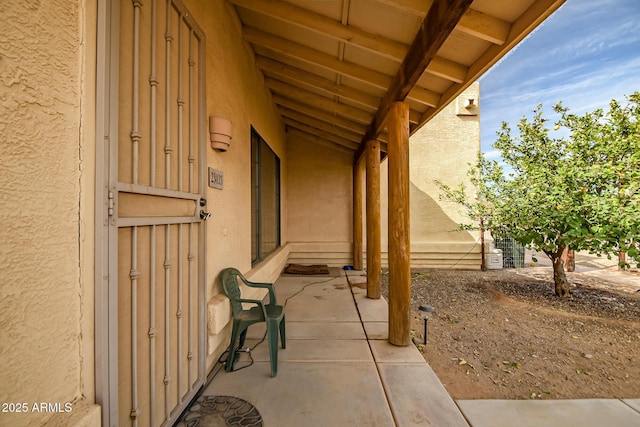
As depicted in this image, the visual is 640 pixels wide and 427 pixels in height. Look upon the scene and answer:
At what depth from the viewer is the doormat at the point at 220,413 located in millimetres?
1645

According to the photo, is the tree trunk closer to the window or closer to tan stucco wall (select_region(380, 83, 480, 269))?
tan stucco wall (select_region(380, 83, 480, 269))

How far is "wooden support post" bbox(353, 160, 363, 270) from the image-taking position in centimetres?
607

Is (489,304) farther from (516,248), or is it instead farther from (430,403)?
(516,248)

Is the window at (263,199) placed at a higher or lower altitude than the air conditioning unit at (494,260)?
higher

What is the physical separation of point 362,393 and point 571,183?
390 centimetres

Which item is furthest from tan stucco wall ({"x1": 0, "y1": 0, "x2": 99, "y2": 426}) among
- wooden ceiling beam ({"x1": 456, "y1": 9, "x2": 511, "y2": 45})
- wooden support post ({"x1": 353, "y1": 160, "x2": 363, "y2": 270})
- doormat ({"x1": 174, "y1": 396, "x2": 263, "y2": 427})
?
wooden support post ({"x1": 353, "y1": 160, "x2": 363, "y2": 270})

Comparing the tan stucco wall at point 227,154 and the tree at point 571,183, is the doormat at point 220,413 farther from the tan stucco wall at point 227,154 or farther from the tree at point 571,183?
the tree at point 571,183

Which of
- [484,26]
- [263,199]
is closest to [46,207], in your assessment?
[484,26]

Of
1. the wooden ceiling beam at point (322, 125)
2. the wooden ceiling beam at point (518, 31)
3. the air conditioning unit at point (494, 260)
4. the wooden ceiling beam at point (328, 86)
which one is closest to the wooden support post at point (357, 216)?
the wooden ceiling beam at point (322, 125)

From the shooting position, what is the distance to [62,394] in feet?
3.13

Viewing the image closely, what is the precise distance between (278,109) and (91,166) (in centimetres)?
460

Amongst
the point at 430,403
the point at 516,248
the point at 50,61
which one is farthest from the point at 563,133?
the point at 50,61

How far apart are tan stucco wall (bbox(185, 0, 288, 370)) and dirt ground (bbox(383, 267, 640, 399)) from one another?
195cm

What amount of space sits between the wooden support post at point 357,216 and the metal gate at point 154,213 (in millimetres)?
4407
